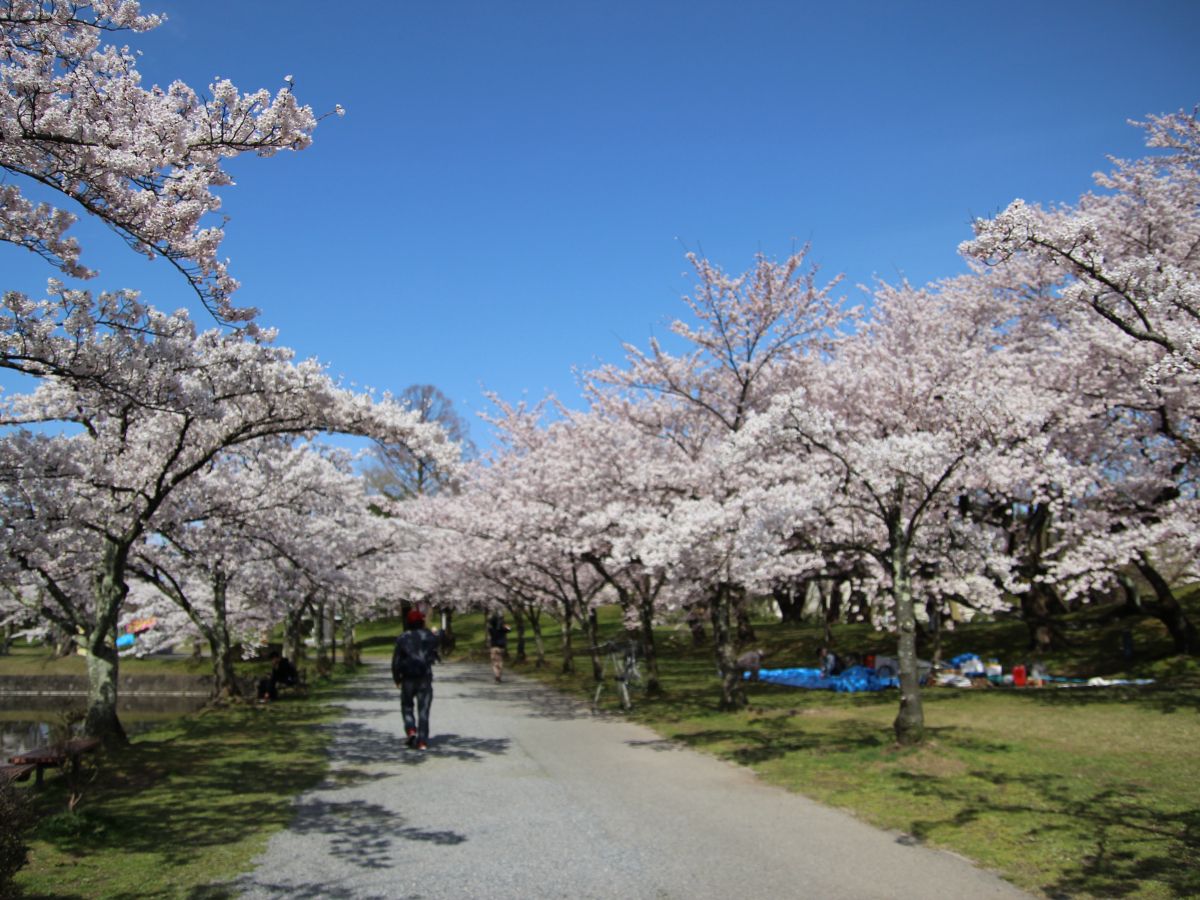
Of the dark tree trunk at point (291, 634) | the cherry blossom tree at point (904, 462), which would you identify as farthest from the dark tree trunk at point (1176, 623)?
the dark tree trunk at point (291, 634)

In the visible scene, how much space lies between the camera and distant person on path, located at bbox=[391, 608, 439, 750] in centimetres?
1191

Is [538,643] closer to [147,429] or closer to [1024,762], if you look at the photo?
[147,429]

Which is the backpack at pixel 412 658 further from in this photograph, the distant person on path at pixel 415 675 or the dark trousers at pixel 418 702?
the dark trousers at pixel 418 702

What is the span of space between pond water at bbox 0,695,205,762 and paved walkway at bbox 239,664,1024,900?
463 inches

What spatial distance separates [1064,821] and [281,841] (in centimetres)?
682

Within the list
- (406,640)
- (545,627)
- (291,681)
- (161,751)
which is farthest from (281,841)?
(545,627)

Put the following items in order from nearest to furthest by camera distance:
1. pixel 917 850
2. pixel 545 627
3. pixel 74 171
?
pixel 74 171 < pixel 917 850 < pixel 545 627

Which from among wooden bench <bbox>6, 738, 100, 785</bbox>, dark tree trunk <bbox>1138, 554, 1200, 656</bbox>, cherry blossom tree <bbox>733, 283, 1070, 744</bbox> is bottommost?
wooden bench <bbox>6, 738, 100, 785</bbox>

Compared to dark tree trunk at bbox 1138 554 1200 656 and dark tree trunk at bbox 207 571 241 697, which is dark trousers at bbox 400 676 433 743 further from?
dark tree trunk at bbox 1138 554 1200 656

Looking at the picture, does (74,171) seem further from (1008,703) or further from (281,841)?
(1008,703)

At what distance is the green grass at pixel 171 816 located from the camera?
5.84m

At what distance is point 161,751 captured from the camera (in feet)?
38.1

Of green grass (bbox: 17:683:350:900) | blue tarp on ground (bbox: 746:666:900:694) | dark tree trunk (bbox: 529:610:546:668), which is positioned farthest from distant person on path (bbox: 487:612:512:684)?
green grass (bbox: 17:683:350:900)

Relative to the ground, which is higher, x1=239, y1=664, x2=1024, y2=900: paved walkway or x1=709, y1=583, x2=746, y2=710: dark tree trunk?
x1=709, y1=583, x2=746, y2=710: dark tree trunk
